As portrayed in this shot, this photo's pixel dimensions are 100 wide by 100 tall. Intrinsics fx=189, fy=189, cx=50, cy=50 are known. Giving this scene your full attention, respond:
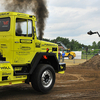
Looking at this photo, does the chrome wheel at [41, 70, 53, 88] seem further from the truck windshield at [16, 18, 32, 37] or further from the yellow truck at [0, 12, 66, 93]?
the truck windshield at [16, 18, 32, 37]

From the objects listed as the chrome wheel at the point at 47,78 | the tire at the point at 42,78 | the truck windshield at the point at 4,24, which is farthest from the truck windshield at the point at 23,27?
the chrome wheel at the point at 47,78

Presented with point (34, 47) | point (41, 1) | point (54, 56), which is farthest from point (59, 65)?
point (41, 1)

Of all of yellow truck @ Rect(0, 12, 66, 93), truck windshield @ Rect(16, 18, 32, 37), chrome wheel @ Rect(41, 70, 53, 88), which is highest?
truck windshield @ Rect(16, 18, 32, 37)

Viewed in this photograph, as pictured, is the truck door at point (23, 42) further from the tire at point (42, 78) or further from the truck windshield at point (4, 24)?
the tire at point (42, 78)

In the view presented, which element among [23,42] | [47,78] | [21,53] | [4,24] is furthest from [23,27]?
[47,78]

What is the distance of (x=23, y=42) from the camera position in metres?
6.54

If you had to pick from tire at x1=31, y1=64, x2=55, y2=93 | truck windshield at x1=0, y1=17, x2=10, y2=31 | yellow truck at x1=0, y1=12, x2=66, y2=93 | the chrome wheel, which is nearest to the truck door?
yellow truck at x1=0, y1=12, x2=66, y2=93

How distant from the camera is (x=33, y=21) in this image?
6.83 m

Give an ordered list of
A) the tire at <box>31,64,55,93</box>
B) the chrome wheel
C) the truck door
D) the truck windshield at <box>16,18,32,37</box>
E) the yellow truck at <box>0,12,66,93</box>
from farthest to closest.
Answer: the chrome wheel, the tire at <box>31,64,55,93</box>, the truck windshield at <box>16,18,32,37</box>, the truck door, the yellow truck at <box>0,12,66,93</box>

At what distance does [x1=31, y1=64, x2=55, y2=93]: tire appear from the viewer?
6.78 metres

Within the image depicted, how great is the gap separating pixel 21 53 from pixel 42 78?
1.27m

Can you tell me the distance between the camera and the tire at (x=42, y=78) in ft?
22.2

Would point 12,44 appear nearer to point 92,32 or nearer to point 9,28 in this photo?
point 9,28

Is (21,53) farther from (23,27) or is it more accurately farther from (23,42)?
(23,27)
